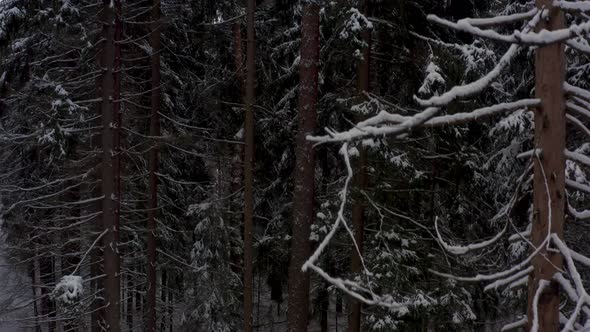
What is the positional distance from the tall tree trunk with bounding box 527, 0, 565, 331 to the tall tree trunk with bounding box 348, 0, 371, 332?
5.97 m

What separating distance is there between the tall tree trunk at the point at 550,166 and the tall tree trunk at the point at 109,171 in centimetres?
832

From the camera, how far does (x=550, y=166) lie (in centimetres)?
351

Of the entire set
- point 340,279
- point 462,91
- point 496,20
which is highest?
point 496,20

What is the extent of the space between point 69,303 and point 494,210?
1023cm

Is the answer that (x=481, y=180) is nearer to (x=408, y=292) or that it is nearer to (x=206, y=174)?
(x=408, y=292)

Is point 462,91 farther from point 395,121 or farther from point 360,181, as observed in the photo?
point 360,181

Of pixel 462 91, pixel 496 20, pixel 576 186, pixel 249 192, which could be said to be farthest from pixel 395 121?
pixel 249 192

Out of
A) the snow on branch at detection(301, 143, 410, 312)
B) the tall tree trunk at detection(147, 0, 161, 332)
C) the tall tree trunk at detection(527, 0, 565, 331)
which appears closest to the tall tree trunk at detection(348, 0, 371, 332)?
the tall tree trunk at detection(147, 0, 161, 332)

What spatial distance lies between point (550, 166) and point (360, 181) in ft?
21.9

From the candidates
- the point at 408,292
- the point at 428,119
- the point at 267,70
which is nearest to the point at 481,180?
the point at 408,292

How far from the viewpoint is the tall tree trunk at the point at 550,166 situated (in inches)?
138

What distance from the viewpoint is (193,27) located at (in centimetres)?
1608

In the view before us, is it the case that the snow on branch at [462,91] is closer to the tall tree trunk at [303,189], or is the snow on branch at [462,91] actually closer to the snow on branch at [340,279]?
the snow on branch at [340,279]

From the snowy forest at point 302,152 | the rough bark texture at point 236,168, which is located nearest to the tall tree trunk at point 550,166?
the snowy forest at point 302,152
